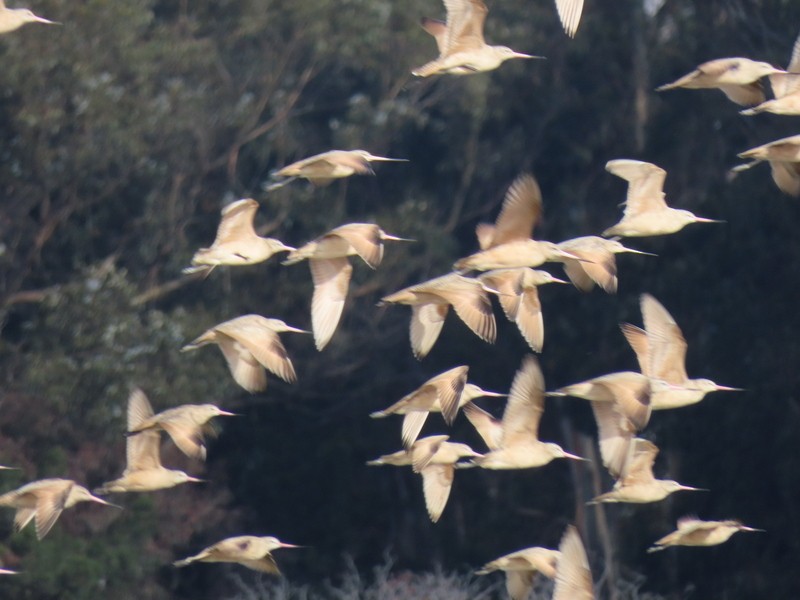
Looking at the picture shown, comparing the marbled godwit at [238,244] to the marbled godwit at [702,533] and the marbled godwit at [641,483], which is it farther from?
the marbled godwit at [702,533]

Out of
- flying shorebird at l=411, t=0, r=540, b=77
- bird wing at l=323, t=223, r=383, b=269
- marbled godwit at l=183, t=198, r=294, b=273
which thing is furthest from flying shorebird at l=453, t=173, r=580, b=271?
marbled godwit at l=183, t=198, r=294, b=273

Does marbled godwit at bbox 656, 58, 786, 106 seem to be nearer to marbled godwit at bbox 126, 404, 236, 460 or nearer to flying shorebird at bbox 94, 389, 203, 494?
marbled godwit at bbox 126, 404, 236, 460

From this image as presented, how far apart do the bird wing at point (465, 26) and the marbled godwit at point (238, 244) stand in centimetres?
129

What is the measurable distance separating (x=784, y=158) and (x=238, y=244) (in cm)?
273

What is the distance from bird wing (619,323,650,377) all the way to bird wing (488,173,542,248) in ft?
3.83

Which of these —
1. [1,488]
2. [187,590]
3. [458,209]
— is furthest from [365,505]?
[1,488]

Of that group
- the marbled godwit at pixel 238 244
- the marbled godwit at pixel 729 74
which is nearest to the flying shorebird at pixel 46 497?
the marbled godwit at pixel 238 244

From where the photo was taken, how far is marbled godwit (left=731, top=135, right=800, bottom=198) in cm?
783

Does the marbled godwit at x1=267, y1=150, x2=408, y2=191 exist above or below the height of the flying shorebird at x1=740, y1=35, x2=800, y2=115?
below

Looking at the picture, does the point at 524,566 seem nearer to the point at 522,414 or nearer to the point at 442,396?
the point at 522,414

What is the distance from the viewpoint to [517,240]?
788 centimetres

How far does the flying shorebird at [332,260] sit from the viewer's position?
27.5 feet

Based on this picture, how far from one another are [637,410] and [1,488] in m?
9.21

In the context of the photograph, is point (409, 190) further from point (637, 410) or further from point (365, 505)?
point (637, 410)
